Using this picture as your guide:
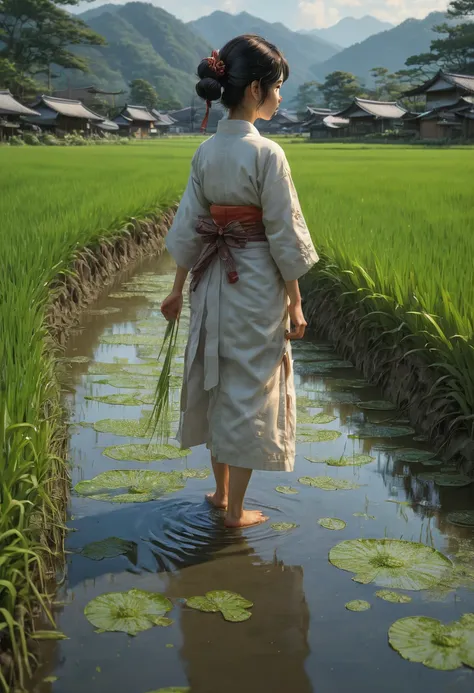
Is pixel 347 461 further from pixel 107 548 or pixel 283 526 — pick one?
pixel 107 548

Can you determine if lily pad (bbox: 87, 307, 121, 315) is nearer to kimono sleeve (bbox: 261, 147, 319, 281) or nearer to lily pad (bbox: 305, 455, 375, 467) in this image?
lily pad (bbox: 305, 455, 375, 467)

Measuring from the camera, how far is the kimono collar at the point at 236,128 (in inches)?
97.9

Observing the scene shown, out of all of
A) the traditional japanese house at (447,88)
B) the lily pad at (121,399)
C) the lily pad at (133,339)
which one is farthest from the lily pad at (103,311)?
the traditional japanese house at (447,88)

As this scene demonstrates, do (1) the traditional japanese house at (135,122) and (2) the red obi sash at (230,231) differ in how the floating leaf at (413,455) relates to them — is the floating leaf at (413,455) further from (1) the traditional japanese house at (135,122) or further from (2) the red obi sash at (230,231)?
(1) the traditional japanese house at (135,122)

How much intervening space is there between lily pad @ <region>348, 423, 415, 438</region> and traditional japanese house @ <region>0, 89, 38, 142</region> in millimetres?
38313

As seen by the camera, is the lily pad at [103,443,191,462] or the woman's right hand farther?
the lily pad at [103,443,191,462]

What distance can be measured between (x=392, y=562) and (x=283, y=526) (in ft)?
1.42

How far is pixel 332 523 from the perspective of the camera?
8.85ft

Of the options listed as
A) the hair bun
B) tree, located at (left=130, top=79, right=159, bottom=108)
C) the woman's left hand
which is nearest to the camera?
the hair bun

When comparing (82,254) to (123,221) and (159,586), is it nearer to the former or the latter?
(123,221)

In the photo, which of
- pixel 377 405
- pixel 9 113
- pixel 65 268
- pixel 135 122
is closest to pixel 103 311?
pixel 65 268

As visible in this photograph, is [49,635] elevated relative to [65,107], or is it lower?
lower

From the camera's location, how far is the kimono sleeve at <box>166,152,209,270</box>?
8.72 ft

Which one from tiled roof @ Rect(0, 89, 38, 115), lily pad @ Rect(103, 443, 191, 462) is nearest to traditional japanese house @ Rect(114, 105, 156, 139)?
tiled roof @ Rect(0, 89, 38, 115)
